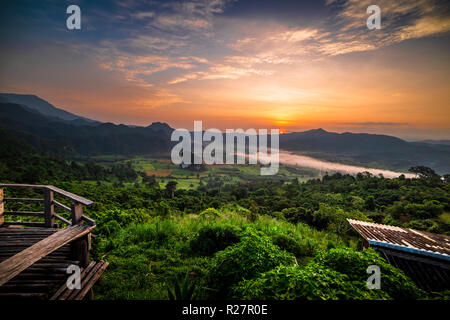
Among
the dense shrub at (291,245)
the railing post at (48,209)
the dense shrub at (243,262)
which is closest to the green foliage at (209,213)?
the dense shrub at (291,245)

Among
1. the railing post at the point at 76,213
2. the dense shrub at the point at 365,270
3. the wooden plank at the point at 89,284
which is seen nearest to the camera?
the dense shrub at the point at 365,270

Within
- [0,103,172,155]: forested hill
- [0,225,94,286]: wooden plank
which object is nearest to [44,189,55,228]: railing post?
[0,225,94,286]: wooden plank

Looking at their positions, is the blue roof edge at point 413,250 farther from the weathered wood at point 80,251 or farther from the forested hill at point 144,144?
the forested hill at point 144,144

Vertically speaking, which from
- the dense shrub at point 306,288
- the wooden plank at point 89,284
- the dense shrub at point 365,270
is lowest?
the wooden plank at point 89,284

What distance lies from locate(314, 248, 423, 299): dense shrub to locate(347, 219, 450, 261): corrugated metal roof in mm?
2164

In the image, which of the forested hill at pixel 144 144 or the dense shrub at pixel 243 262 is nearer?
the dense shrub at pixel 243 262

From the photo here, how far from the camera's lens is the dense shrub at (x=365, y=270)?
2736mm

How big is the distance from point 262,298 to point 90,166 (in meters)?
54.5

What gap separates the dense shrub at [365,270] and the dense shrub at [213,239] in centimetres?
324

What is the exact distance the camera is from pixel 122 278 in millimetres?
4789

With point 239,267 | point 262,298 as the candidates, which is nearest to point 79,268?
point 239,267

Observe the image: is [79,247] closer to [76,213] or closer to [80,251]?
[80,251]

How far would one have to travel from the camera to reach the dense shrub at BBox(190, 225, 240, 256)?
6258 millimetres

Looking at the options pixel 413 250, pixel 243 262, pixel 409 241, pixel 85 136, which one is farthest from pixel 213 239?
pixel 85 136
